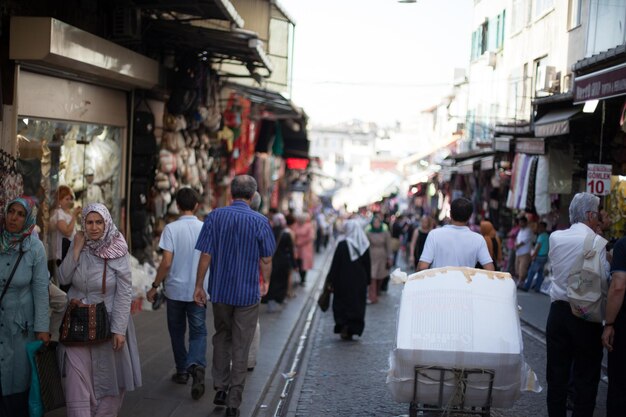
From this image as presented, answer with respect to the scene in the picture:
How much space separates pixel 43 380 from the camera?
6.11 m

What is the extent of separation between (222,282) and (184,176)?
9485 mm

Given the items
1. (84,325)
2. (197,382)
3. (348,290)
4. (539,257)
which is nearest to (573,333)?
(197,382)

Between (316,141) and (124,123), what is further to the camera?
(316,141)

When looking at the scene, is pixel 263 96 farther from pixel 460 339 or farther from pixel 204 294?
pixel 460 339

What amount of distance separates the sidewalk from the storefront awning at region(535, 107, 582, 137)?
17.0 ft

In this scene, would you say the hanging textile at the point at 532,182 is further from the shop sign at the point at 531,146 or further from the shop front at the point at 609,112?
the shop front at the point at 609,112

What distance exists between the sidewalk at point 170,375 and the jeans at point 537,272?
8.36 metres

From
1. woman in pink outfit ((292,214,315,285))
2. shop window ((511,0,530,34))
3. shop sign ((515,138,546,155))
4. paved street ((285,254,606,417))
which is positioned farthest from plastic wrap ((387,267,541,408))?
shop window ((511,0,530,34))

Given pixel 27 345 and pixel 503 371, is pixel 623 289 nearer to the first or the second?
pixel 503 371

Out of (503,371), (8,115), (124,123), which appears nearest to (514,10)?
(124,123)

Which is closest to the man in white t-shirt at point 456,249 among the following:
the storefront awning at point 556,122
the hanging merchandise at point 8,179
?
the hanging merchandise at point 8,179

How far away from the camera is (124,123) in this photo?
1391 cm

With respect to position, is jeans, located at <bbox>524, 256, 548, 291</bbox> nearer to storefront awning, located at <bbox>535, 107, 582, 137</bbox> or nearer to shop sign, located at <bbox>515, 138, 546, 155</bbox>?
shop sign, located at <bbox>515, 138, 546, 155</bbox>

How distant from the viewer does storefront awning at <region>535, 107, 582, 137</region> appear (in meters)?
14.3
